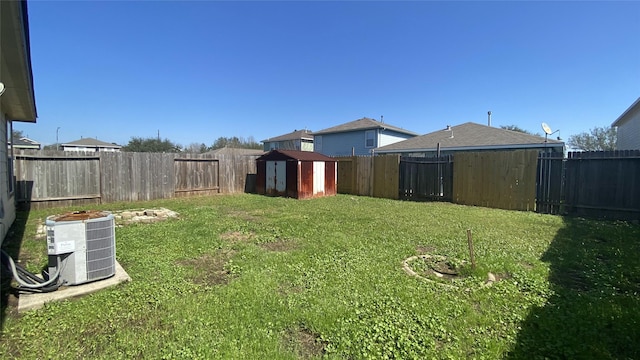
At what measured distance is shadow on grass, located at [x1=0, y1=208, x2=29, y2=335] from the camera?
3.02m

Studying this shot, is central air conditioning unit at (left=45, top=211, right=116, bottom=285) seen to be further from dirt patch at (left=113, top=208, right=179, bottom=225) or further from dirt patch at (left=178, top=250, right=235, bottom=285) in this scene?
dirt patch at (left=113, top=208, right=179, bottom=225)

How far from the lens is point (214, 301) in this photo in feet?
10.5

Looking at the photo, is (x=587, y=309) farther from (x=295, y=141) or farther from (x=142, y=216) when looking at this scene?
(x=295, y=141)

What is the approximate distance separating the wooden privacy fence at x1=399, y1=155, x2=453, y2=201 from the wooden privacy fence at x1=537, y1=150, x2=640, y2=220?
2862 millimetres

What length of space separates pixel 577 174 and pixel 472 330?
842 centimetres

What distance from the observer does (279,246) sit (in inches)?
210

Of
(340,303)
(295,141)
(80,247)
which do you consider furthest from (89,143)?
(340,303)

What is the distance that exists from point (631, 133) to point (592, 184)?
5.42 metres

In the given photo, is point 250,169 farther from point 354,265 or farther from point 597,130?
point 597,130

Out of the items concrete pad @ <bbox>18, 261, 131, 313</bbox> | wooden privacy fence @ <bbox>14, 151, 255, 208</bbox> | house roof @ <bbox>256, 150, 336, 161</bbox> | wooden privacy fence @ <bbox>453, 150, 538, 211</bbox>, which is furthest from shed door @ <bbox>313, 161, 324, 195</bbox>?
concrete pad @ <bbox>18, 261, 131, 313</bbox>

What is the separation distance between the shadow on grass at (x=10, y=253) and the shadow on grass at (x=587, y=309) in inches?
182

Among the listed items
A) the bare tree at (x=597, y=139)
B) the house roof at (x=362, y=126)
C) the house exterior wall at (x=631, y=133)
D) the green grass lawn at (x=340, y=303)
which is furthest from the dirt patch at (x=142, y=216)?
the bare tree at (x=597, y=139)

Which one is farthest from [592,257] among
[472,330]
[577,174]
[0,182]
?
[0,182]

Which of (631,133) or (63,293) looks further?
(631,133)
